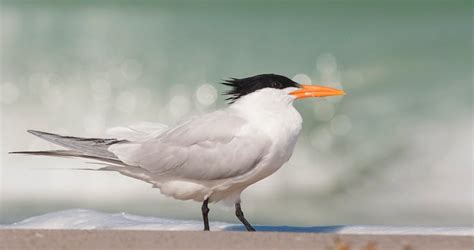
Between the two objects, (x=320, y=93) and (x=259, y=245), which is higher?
(x=320, y=93)

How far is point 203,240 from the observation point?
6328mm

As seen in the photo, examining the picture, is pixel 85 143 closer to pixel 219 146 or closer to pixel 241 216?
pixel 219 146

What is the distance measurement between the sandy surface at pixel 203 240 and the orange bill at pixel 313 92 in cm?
195

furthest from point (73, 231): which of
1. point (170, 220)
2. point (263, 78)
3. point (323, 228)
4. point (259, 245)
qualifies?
point (170, 220)

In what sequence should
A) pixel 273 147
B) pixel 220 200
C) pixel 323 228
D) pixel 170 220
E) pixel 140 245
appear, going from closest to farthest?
pixel 140 245
pixel 273 147
pixel 220 200
pixel 323 228
pixel 170 220

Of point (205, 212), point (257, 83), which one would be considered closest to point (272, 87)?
point (257, 83)

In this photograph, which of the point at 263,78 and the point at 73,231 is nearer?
the point at 73,231

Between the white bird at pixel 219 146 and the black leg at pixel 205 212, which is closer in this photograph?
the white bird at pixel 219 146

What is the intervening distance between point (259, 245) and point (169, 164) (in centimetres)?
207

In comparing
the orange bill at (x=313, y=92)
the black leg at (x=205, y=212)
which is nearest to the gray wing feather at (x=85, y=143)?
the black leg at (x=205, y=212)

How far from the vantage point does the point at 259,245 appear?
622 centimetres

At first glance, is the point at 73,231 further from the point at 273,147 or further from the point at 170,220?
the point at 170,220

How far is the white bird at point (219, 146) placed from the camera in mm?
7984

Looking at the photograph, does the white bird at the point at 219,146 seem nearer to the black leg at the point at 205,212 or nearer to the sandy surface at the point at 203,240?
the black leg at the point at 205,212
